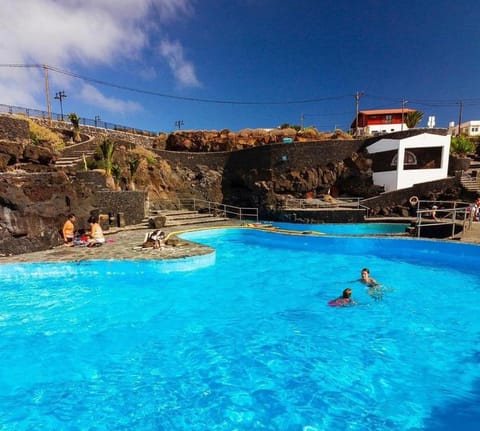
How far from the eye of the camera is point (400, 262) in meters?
10.5

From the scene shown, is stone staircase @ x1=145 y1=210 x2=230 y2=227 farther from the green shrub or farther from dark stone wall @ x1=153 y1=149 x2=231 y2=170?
the green shrub

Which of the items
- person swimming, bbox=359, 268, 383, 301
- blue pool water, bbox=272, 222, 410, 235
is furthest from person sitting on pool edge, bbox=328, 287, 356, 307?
blue pool water, bbox=272, 222, 410, 235

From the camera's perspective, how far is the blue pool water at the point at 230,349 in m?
3.66

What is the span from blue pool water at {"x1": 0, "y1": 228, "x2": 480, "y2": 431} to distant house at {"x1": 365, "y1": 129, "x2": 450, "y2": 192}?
14.5 m

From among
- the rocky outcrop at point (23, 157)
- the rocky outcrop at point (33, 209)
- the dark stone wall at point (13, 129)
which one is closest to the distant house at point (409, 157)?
the rocky outcrop at point (33, 209)

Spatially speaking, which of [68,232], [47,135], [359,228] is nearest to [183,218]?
[68,232]

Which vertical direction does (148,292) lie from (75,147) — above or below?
below

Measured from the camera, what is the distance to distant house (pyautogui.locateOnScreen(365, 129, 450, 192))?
21.7 metres

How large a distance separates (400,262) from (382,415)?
8.20 m

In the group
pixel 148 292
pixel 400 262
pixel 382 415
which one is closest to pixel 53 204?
pixel 148 292

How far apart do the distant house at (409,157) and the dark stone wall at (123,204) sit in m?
19.5

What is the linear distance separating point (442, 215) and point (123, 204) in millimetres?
20349

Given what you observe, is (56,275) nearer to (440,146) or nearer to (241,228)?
(241,228)

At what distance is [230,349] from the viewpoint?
5090 millimetres
